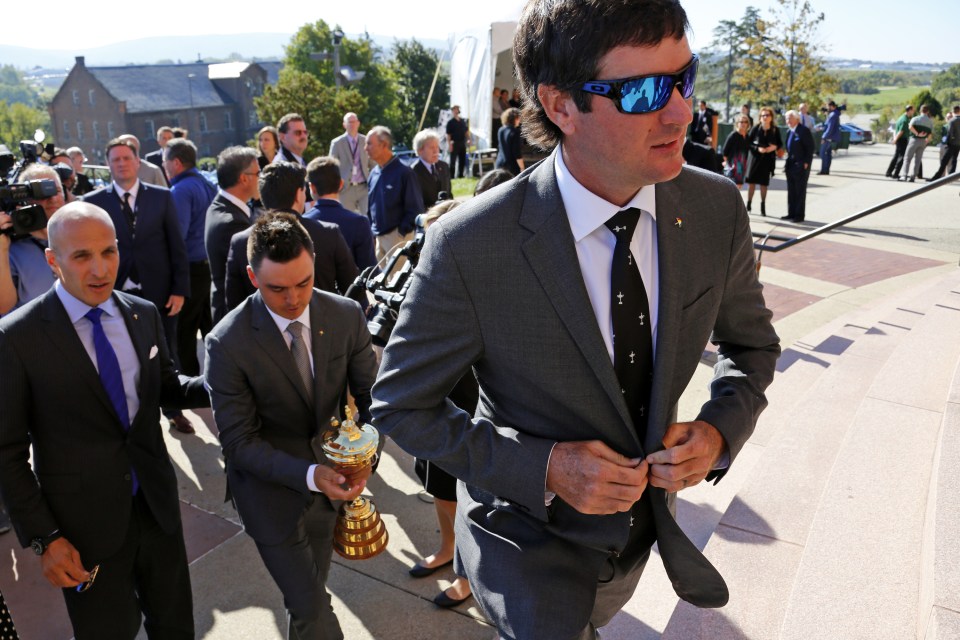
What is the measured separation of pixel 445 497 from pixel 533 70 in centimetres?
269

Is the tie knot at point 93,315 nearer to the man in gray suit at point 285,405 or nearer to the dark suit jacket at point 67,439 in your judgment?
the dark suit jacket at point 67,439

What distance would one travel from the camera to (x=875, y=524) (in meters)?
2.97

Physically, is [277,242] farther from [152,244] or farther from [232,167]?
[152,244]

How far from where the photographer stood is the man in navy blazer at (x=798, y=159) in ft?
41.2

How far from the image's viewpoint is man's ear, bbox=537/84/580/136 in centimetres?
166

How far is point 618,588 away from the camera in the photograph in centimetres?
192

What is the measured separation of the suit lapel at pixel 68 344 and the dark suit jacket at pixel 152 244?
307cm

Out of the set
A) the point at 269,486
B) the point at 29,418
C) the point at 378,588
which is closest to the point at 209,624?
the point at 378,588

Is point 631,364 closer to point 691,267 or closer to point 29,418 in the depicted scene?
point 691,267

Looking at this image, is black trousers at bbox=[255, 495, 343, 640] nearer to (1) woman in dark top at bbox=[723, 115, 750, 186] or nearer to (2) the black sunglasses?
(2) the black sunglasses

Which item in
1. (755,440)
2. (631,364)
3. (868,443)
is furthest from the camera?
(755,440)

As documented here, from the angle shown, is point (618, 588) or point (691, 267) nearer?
point (691, 267)

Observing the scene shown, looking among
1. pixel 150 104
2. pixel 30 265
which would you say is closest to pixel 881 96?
pixel 30 265

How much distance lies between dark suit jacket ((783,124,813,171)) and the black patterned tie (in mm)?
12357
